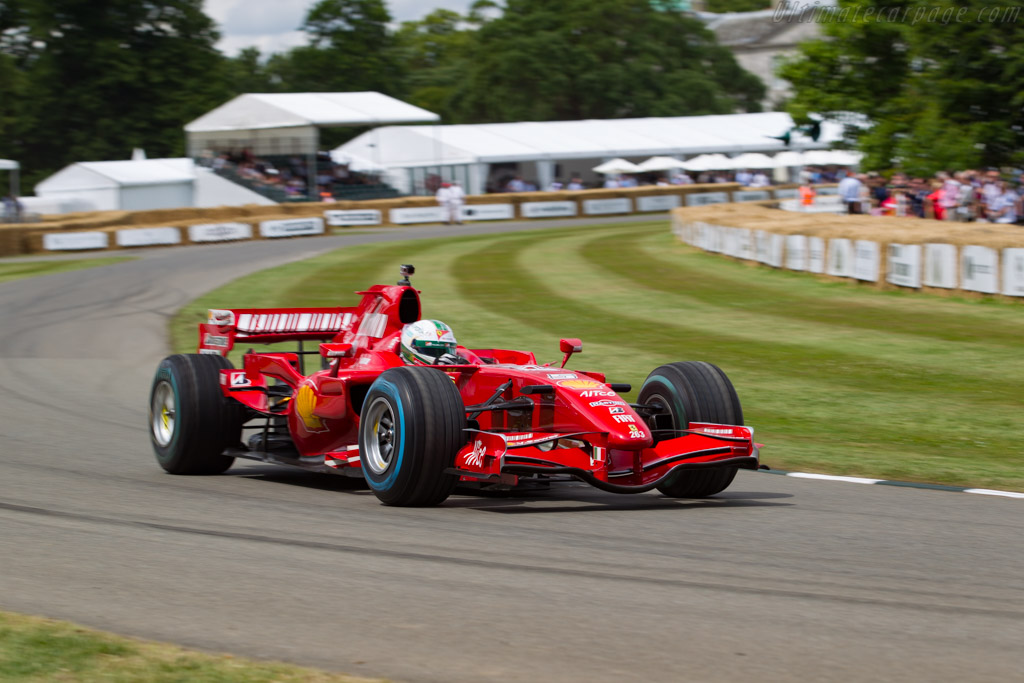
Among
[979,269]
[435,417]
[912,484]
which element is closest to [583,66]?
[979,269]

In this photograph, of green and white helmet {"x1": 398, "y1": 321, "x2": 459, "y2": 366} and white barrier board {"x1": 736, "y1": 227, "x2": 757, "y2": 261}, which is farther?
white barrier board {"x1": 736, "y1": 227, "x2": 757, "y2": 261}

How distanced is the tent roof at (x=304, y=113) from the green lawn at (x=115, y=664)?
164 ft

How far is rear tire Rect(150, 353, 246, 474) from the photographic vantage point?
30.6 ft

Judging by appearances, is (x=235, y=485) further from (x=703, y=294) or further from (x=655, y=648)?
(x=703, y=294)

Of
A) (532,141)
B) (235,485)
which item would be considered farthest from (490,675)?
(532,141)

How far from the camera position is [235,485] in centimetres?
909

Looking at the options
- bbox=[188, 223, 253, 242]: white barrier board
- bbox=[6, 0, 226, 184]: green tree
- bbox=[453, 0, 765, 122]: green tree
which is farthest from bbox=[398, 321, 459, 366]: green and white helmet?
bbox=[453, 0, 765, 122]: green tree

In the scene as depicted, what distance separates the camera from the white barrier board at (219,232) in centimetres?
4106

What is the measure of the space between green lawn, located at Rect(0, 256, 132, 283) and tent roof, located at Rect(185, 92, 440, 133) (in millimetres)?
20083

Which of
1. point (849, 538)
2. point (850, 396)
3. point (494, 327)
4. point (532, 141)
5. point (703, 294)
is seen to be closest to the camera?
point (849, 538)

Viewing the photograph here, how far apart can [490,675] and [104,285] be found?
2470cm

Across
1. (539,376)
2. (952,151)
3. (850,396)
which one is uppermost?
(952,151)

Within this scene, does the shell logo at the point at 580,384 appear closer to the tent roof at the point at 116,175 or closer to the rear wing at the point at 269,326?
the rear wing at the point at 269,326

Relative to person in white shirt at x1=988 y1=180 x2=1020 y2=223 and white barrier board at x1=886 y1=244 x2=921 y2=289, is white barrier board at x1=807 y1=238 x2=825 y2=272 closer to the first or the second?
white barrier board at x1=886 y1=244 x2=921 y2=289
